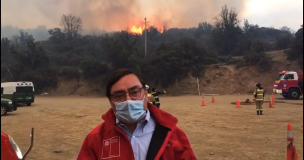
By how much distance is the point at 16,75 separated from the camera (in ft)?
157

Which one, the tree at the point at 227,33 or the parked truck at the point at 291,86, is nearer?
the parked truck at the point at 291,86

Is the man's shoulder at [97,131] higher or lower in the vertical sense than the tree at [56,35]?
lower

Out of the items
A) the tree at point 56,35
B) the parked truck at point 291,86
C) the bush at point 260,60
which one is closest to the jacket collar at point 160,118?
the parked truck at point 291,86

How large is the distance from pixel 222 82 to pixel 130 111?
131 ft

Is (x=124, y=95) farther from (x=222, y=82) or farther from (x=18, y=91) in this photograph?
(x=222, y=82)

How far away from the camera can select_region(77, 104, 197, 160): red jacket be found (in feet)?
6.76

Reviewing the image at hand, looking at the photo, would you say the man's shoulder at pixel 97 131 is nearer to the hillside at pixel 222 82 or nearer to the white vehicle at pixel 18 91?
the white vehicle at pixel 18 91

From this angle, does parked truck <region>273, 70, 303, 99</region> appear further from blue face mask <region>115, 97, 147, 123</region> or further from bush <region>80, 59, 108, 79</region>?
blue face mask <region>115, 97, 147, 123</region>

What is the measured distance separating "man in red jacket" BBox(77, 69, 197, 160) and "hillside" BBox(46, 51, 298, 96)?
119 feet

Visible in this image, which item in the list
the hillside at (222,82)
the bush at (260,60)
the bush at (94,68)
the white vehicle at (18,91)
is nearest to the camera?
the white vehicle at (18,91)

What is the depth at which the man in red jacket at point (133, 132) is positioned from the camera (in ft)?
6.84

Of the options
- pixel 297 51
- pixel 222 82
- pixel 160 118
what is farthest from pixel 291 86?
pixel 160 118

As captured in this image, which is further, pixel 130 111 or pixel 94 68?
pixel 94 68

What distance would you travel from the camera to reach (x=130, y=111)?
224cm
